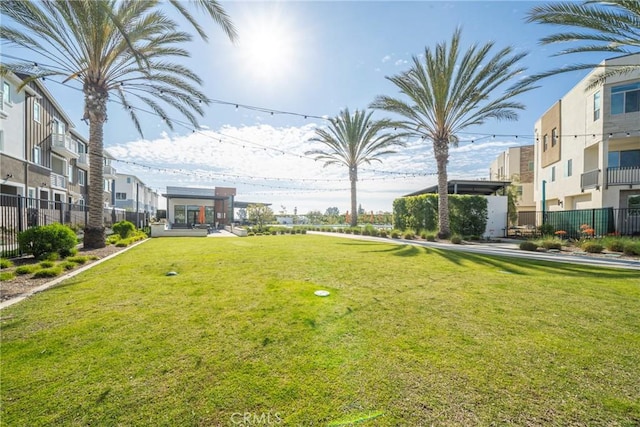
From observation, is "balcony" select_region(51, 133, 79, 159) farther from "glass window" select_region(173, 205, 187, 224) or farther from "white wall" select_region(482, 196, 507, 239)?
"white wall" select_region(482, 196, 507, 239)

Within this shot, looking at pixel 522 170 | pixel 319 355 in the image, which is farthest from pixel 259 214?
pixel 522 170

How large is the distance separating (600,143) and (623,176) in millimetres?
2313

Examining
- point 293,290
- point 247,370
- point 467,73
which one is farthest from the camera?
point 467,73

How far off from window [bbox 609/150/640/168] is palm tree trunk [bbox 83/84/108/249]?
28.0m

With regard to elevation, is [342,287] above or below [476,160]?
below

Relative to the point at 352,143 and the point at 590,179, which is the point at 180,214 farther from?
the point at 590,179

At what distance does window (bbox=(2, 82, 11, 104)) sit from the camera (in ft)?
48.2

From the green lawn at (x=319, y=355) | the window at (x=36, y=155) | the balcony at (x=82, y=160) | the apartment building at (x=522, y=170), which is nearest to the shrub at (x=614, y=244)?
the green lawn at (x=319, y=355)

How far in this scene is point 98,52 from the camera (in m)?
9.98

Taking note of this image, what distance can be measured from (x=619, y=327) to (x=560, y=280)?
9.51ft

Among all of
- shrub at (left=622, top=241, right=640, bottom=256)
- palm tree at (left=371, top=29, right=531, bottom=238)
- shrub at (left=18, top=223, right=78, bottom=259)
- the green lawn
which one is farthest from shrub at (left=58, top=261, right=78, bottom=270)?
shrub at (left=622, top=241, right=640, bottom=256)

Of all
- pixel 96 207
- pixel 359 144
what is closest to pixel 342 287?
pixel 96 207

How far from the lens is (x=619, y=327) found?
11.5 ft

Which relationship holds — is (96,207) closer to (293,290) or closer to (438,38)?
(293,290)
